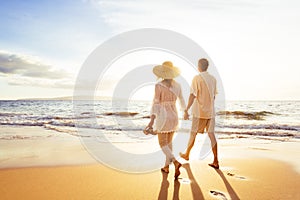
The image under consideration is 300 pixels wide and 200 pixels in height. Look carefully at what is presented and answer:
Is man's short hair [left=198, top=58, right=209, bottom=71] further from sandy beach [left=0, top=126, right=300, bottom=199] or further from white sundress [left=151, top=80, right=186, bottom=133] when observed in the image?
sandy beach [left=0, top=126, right=300, bottom=199]

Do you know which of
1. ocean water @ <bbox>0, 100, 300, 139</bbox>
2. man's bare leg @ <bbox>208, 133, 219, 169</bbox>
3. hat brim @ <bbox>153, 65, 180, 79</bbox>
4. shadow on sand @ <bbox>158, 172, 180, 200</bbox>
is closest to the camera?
shadow on sand @ <bbox>158, 172, 180, 200</bbox>

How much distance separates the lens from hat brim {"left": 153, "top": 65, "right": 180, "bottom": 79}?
13.1ft

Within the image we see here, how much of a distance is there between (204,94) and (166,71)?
962mm

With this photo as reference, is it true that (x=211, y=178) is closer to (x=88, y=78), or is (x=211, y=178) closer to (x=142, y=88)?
(x=142, y=88)

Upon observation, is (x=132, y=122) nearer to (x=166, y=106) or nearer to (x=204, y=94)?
(x=204, y=94)

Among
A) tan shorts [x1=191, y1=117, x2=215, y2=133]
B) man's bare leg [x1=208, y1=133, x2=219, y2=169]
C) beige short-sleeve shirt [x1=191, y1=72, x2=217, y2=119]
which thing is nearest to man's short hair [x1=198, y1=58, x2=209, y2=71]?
beige short-sleeve shirt [x1=191, y1=72, x2=217, y2=119]

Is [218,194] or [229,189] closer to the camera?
[218,194]

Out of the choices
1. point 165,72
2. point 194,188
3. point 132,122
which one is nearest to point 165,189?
point 194,188

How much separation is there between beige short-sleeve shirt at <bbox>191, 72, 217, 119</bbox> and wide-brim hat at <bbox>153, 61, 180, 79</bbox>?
1.98ft

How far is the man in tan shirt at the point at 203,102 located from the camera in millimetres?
4535

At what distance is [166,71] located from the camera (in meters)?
4.00

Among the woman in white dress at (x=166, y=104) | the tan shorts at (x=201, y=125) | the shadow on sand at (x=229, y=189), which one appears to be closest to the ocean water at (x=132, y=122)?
the tan shorts at (x=201, y=125)

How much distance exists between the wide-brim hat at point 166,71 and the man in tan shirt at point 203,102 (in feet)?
2.07

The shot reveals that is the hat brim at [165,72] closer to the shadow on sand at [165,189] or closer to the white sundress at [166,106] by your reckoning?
the white sundress at [166,106]
